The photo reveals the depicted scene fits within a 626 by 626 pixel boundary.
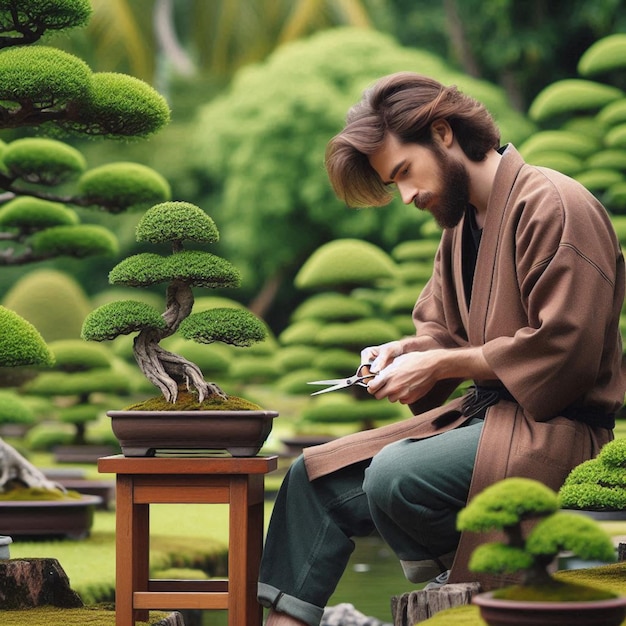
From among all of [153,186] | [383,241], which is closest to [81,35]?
[383,241]

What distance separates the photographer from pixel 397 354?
3.00 m

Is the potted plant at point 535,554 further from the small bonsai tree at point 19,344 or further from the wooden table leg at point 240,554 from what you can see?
the small bonsai tree at point 19,344

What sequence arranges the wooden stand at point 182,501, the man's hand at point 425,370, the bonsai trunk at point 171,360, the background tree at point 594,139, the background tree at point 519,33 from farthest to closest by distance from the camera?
1. the background tree at point 519,33
2. the background tree at point 594,139
3. the bonsai trunk at point 171,360
4. the wooden stand at point 182,501
5. the man's hand at point 425,370

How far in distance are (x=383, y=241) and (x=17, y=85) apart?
1459cm

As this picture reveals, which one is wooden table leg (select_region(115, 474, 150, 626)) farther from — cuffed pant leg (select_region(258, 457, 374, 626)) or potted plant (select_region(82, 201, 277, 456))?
cuffed pant leg (select_region(258, 457, 374, 626))

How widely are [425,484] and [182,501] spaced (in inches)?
22.3

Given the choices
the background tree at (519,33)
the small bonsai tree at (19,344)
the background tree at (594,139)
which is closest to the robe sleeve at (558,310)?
the small bonsai tree at (19,344)

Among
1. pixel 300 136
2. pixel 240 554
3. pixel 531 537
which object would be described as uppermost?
pixel 300 136

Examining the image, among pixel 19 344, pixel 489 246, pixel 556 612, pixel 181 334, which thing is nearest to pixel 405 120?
pixel 489 246

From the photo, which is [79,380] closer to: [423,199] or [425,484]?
[423,199]

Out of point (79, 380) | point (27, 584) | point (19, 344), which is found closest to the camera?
point (27, 584)

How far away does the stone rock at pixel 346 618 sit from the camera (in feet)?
15.9

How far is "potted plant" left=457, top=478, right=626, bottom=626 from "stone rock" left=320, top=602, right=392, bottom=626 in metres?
3.00

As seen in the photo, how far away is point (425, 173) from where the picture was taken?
2885mm
